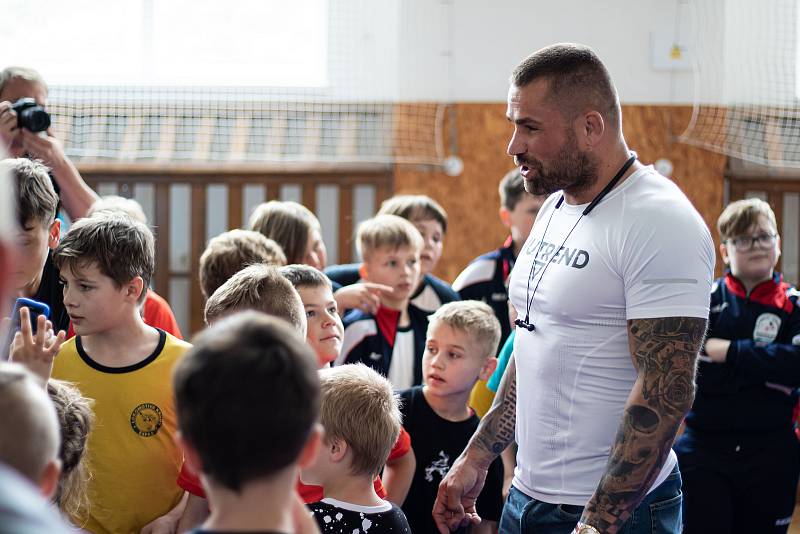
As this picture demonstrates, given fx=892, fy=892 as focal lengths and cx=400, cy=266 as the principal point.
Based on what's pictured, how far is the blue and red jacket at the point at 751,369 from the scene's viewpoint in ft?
11.3

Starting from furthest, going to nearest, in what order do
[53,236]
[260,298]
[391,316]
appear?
[391,316] < [53,236] < [260,298]

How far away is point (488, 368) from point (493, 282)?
39.1 inches

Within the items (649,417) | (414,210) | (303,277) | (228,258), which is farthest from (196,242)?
(649,417)

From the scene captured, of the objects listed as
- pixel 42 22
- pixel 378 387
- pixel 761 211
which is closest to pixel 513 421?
pixel 378 387

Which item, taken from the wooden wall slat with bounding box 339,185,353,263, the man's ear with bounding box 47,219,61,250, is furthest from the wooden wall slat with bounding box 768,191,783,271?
the man's ear with bounding box 47,219,61,250

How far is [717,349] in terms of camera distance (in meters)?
3.48

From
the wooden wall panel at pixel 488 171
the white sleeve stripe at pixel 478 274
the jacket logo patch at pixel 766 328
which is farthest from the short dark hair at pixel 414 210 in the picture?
the wooden wall panel at pixel 488 171

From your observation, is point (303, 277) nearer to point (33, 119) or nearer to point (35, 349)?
point (35, 349)

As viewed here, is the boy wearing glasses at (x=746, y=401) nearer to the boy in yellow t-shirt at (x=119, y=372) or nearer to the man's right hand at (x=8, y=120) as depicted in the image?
the boy in yellow t-shirt at (x=119, y=372)

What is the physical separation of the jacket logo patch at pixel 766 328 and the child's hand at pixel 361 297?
154 cm

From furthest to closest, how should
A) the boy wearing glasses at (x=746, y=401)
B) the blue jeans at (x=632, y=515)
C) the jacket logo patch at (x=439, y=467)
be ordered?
1. the boy wearing glasses at (x=746, y=401)
2. the jacket logo patch at (x=439, y=467)
3. the blue jeans at (x=632, y=515)

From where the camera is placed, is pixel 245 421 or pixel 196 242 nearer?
pixel 245 421

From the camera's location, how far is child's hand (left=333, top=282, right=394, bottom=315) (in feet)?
10.1

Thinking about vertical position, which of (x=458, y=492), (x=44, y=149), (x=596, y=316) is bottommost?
(x=458, y=492)
